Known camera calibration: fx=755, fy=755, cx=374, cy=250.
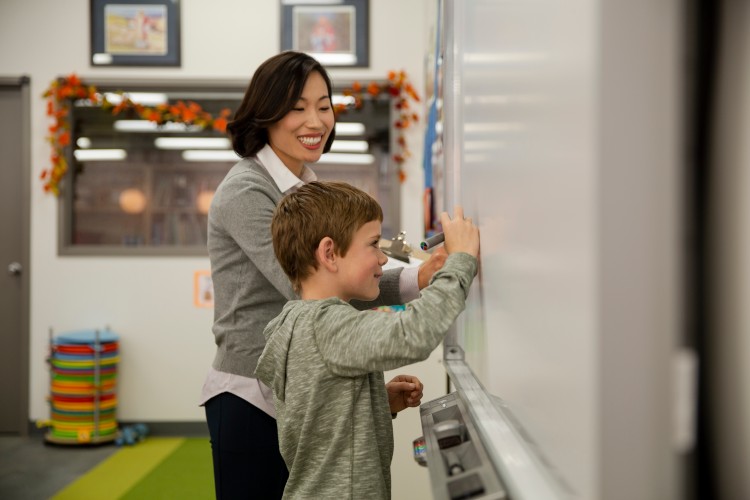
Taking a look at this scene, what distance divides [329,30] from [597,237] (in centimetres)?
411

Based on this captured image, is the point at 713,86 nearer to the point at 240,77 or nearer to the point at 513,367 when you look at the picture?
the point at 513,367

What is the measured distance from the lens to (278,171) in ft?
4.73

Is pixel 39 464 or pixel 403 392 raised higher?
pixel 403 392

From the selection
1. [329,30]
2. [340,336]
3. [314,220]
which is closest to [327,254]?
[314,220]

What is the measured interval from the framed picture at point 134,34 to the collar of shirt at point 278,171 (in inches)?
128

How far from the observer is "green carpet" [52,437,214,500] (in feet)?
11.2

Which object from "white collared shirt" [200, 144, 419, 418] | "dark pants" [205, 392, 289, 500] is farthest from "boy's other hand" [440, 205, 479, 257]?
"dark pants" [205, 392, 289, 500]

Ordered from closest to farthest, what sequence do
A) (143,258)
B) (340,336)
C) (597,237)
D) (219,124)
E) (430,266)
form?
(597,237), (340,336), (430,266), (219,124), (143,258)

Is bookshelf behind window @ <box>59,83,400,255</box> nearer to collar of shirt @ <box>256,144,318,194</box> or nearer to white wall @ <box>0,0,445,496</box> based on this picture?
white wall @ <box>0,0,445,496</box>

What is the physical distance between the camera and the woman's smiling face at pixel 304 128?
1449mm

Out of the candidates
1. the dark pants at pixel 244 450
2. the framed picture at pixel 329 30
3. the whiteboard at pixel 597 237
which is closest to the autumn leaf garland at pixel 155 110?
the framed picture at pixel 329 30

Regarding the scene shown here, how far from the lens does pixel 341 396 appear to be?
1133 millimetres

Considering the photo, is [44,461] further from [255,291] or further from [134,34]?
[255,291]

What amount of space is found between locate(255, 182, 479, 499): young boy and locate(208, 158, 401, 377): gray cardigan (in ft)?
0.28
